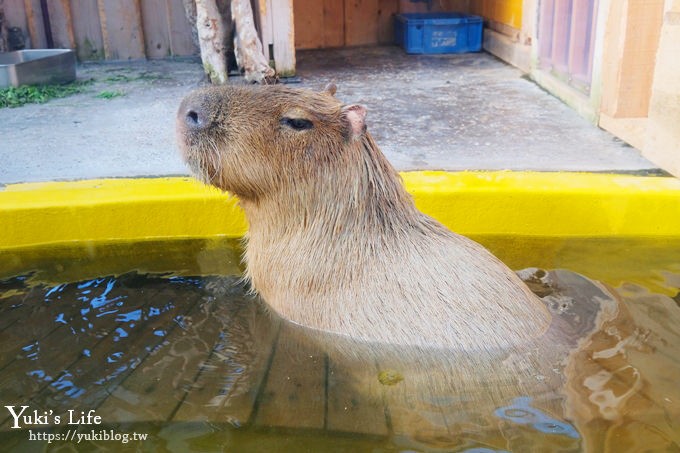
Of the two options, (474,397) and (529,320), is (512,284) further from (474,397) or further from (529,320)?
(474,397)

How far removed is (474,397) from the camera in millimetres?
2242

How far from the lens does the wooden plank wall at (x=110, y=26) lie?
8102mm

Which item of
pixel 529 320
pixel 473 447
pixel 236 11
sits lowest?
pixel 473 447

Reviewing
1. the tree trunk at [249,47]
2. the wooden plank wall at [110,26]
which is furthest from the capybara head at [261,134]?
the wooden plank wall at [110,26]

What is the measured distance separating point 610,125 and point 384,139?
1.51 meters

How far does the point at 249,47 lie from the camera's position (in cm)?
621

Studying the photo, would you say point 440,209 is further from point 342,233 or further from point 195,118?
point 195,118

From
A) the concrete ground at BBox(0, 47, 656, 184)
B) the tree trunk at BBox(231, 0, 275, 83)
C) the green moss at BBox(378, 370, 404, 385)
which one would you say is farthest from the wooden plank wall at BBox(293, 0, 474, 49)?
the green moss at BBox(378, 370, 404, 385)

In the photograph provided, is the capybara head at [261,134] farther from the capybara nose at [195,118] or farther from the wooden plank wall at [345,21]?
the wooden plank wall at [345,21]

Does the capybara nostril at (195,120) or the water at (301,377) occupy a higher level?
the capybara nostril at (195,120)

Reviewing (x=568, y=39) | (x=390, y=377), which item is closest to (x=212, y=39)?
(x=568, y=39)

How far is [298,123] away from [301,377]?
86 cm

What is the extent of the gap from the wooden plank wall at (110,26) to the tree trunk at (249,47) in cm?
231

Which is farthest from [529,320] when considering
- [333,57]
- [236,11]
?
[333,57]
